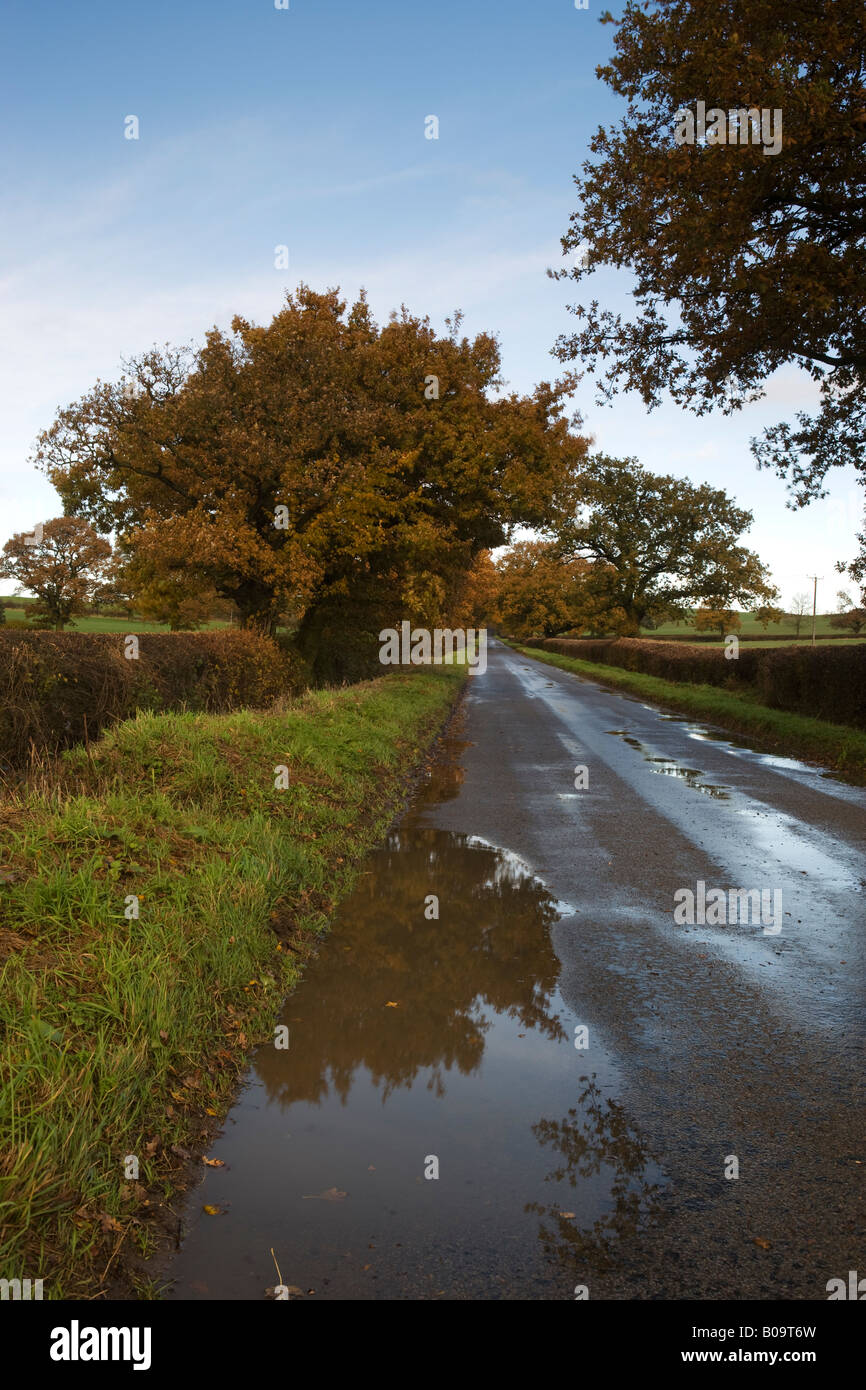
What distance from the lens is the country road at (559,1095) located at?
296cm

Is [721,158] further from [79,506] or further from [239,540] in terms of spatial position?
[79,506]

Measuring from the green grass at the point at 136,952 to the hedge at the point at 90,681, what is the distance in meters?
0.76

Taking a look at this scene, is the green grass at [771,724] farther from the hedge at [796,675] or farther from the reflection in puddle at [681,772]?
the reflection in puddle at [681,772]

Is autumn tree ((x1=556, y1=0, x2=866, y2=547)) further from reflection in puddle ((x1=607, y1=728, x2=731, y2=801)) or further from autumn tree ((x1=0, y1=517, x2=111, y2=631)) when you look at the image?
autumn tree ((x1=0, y1=517, x2=111, y2=631))

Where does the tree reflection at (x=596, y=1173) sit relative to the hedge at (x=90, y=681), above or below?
below

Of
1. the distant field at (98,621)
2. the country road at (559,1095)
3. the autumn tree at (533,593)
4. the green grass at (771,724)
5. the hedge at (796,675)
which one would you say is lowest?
the country road at (559,1095)

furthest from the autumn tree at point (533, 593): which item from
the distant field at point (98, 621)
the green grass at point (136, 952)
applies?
the green grass at point (136, 952)

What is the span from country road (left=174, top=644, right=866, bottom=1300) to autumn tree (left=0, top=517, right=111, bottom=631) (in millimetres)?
53262

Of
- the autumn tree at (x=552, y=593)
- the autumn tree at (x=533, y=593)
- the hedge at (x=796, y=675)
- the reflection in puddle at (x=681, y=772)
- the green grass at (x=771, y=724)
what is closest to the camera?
the reflection in puddle at (x=681, y=772)

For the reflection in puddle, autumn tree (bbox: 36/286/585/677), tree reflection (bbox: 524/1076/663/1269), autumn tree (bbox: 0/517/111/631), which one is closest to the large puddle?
tree reflection (bbox: 524/1076/663/1269)

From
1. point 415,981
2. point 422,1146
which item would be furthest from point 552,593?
point 422,1146

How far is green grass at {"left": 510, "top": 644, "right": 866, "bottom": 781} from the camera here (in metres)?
14.9

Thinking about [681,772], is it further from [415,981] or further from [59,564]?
[59,564]
